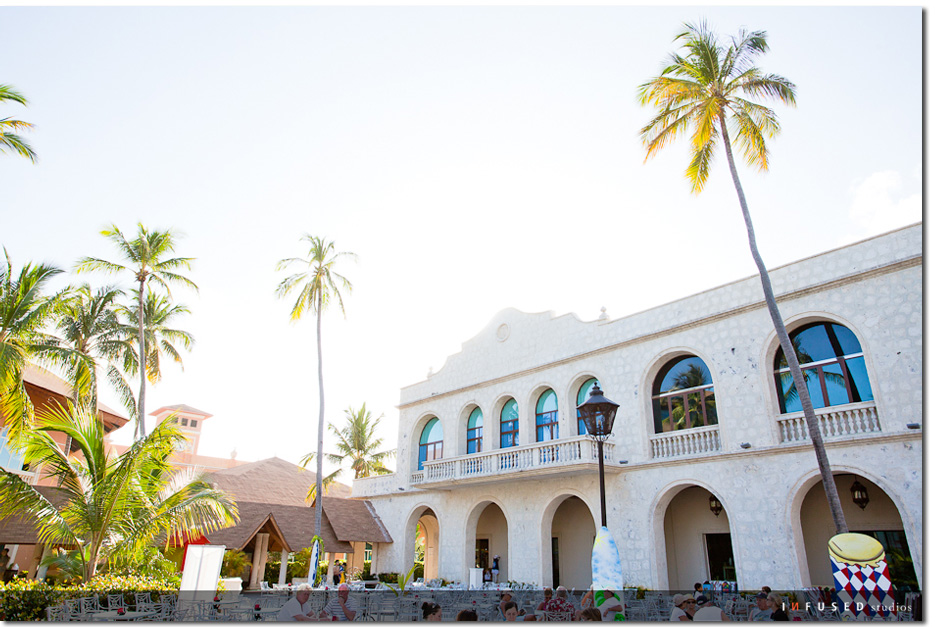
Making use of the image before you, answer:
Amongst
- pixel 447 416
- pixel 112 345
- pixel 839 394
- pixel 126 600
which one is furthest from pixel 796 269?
pixel 112 345

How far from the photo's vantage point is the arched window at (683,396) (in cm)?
1717

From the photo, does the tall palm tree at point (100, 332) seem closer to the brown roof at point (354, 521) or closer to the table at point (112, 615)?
the brown roof at point (354, 521)

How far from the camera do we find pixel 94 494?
10898 mm

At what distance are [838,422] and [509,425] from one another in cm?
1180

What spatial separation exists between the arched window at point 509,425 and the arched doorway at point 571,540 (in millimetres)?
3007

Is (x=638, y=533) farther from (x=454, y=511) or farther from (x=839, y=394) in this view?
(x=454, y=511)

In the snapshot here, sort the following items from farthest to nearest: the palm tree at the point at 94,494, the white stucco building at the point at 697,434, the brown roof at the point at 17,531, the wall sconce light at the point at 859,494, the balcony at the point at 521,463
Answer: the balcony at the point at 521,463 < the brown roof at the point at 17,531 < the wall sconce light at the point at 859,494 < the white stucco building at the point at 697,434 < the palm tree at the point at 94,494

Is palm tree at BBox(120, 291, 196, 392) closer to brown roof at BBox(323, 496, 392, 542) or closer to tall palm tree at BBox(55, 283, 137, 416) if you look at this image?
tall palm tree at BBox(55, 283, 137, 416)

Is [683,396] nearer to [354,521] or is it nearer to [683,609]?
[683,609]

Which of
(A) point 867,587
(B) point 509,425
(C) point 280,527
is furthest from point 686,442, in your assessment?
(C) point 280,527

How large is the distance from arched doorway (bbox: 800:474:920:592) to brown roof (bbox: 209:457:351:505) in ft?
72.7

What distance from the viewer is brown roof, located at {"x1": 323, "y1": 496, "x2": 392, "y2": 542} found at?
25375mm

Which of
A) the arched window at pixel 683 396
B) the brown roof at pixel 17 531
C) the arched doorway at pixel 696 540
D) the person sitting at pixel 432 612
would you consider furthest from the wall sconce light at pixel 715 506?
the brown roof at pixel 17 531

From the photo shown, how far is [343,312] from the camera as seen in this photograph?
26.0m
